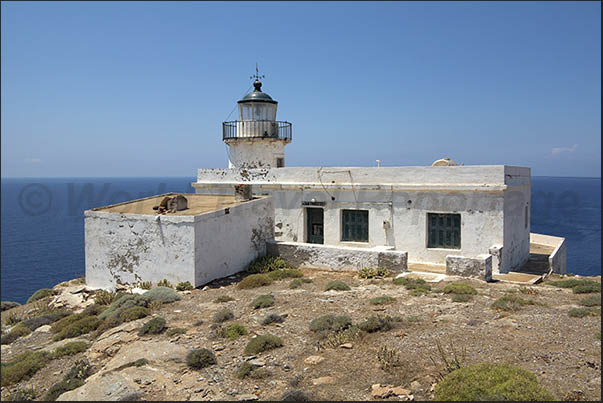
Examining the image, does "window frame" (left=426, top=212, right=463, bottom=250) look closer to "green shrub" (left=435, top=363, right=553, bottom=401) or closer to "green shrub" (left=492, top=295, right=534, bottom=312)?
"green shrub" (left=492, top=295, right=534, bottom=312)

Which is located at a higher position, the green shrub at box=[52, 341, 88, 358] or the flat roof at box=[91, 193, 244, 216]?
the flat roof at box=[91, 193, 244, 216]

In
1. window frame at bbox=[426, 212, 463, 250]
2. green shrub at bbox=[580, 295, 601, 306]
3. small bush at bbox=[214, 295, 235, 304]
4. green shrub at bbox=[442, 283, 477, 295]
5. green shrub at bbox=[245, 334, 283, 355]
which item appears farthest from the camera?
window frame at bbox=[426, 212, 463, 250]

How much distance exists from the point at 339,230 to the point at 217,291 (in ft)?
19.0

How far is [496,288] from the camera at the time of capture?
11344 millimetres

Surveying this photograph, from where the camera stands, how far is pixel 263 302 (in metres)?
10.5

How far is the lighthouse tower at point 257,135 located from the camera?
20.7 meters

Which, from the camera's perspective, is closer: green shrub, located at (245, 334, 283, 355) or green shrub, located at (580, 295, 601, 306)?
green shrub, located at (245, 334, 283, 355)

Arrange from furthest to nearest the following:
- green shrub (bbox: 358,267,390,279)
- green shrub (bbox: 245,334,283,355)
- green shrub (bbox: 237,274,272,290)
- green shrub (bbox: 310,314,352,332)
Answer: green shrub (bbox: 358,267,390,279) → green shrub (bbox: 237,274,272,290) → green shrub (bbox: 310,314,352,332) → green shrub (bbox: 245,334,283,355)

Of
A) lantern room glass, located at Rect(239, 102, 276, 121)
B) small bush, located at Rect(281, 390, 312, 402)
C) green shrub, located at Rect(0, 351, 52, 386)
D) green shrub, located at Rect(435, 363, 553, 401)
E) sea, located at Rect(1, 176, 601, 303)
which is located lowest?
sea, located at Rect(1, 176, 601, 303)

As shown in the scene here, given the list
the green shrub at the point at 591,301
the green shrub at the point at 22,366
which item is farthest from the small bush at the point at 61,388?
the green shrub at the point at 591,301

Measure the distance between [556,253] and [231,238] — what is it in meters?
12.4

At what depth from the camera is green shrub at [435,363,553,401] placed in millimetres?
5055

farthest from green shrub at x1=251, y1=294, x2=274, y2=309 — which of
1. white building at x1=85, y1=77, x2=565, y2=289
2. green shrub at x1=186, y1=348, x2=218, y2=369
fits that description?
green shrub at x1=186, y1=348, x2=218, y2=369

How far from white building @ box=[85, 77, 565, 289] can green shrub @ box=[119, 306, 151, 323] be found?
234cm
